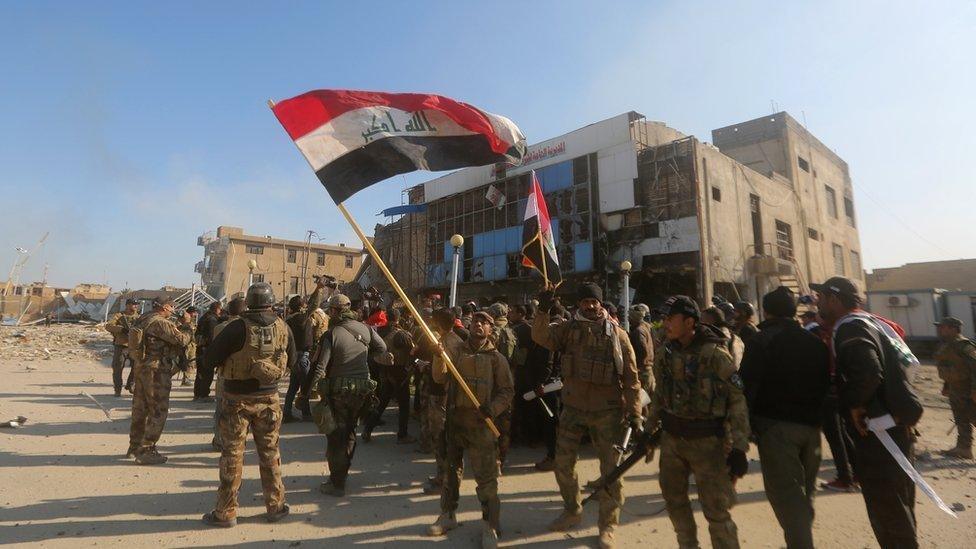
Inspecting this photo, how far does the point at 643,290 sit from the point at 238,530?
69.1 feet

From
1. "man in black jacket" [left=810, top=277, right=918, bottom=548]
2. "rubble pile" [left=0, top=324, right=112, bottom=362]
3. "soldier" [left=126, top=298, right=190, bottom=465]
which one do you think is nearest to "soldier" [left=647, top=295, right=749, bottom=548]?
"man in black jacket" [left=810, top=277, right=918, bottom=548]

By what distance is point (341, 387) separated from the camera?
5.05 metres

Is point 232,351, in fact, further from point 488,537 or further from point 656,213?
point 656,213

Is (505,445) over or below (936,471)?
over

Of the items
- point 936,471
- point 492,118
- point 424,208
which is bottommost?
point 936,471

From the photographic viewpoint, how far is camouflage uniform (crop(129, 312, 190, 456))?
6.12 metres

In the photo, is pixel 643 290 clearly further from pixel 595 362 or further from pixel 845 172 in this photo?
pixel 845 172

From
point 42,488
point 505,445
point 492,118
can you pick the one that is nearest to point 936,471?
point 505,445

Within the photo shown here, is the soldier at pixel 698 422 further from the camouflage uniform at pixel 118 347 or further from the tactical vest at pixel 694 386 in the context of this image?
the camouflage uniform at pixel 118 347

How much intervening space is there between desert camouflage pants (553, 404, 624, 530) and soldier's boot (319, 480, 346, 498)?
2.47m

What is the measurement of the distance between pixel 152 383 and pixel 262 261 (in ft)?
175

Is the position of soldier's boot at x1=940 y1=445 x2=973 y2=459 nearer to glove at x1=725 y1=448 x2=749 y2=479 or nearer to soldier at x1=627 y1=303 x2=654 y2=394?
soldier at x1=627 y1=303 x2=654 y2=394

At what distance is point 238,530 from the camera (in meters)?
4.14

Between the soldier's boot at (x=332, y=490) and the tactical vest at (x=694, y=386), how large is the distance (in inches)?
142
